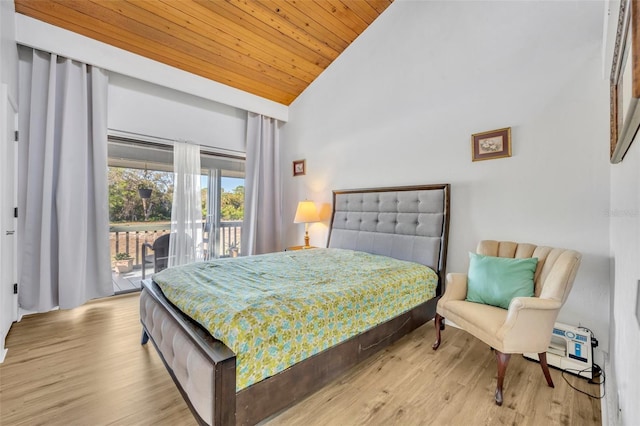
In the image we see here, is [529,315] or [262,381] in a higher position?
[529,315]

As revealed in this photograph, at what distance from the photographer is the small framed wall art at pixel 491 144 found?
2447mm

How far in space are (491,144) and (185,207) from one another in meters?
3.79

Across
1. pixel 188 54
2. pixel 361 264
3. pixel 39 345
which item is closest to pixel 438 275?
pixel 361 264

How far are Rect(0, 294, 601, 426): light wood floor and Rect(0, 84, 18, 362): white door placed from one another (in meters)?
0.27

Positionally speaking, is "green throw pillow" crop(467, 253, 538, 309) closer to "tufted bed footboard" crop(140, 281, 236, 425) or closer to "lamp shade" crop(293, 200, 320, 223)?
"tufted bed footboard" crop(140, 281, 236, 425)

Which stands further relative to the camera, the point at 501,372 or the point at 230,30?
the point at 230,30

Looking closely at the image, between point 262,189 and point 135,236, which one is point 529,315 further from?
point 135,236

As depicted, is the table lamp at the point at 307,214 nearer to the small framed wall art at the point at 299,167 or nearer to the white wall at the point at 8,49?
the small framed wall art at the point at 299,167

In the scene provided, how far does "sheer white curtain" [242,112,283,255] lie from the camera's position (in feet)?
14.3

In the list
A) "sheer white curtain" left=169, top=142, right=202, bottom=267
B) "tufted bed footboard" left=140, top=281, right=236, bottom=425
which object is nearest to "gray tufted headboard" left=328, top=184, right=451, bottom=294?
"sheer white curtain" left=169, top=142, right=202, bottom=267

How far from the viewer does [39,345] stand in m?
2.22

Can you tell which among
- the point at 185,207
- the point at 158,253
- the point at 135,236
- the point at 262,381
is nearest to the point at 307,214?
the point at 185,207

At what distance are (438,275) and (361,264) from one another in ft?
2.61

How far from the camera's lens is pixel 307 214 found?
3.90 metres
